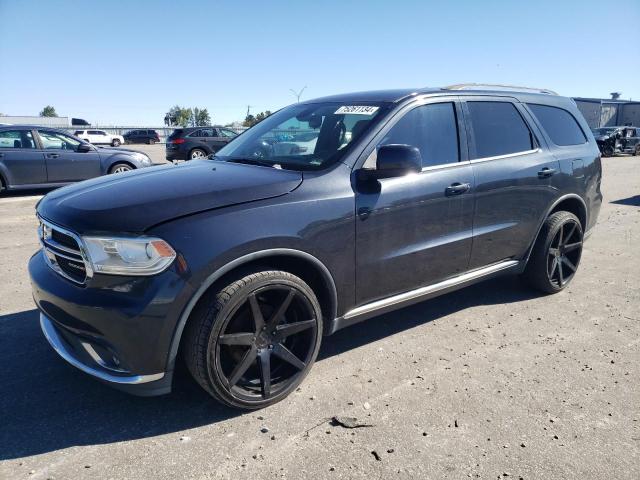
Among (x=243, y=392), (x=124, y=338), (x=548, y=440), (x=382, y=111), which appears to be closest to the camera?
(x=124, y=338)

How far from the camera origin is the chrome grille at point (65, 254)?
2510mm

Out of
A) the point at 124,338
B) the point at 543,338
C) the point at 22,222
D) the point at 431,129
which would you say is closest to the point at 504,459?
the point at 543,338

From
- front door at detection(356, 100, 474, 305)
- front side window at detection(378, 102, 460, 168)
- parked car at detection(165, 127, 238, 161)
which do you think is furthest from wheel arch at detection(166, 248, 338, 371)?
parked car at detection(165, 127, 238, 161)

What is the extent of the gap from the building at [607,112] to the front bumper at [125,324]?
5346cm

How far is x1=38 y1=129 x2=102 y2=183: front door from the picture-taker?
405 inches

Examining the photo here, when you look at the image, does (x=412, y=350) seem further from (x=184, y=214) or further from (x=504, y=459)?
(x=184, y=214)

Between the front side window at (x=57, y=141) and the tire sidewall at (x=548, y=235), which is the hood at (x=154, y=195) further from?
the front side window at (x=57, y=141)

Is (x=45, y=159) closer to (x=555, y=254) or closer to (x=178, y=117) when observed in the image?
(x=555, y=254)

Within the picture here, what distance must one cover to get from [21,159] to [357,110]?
9.14 metres

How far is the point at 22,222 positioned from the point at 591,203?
8.07 m

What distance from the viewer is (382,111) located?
338 centimetres

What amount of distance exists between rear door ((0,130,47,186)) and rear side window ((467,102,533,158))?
948 centimetres

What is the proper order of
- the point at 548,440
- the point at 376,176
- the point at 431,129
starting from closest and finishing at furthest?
the point at 548,440, the point at 376,176, the point at 431,129

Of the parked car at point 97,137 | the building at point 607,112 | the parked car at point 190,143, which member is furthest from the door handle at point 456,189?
the building at point 607,112
